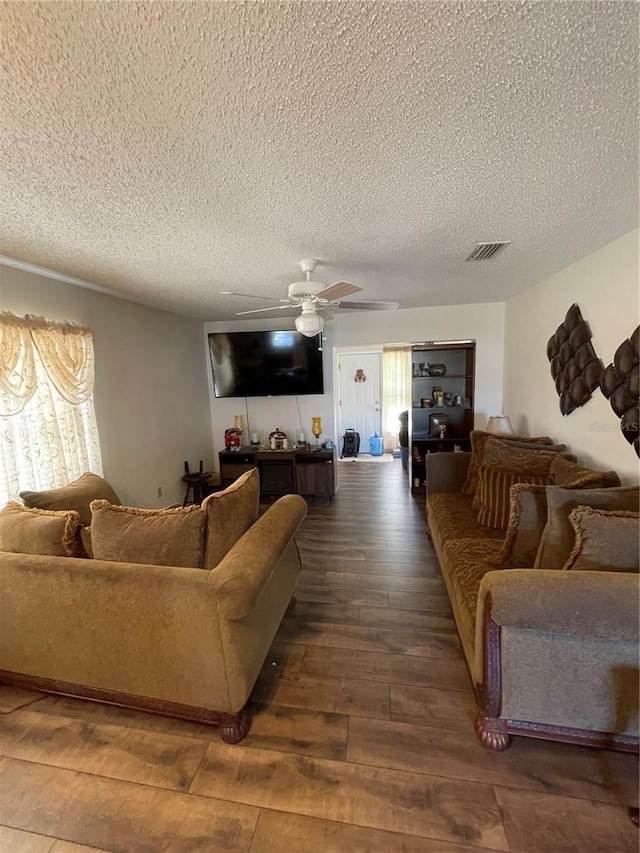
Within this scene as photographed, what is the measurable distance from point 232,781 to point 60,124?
2400 millimetres

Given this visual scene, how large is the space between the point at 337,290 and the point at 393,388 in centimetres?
506

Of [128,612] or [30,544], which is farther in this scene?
[30,544]

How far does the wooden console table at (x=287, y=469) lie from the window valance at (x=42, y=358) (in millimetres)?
1988

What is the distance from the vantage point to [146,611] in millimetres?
1493

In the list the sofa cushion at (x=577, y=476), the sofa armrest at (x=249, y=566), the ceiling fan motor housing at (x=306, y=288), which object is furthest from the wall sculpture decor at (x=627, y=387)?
the sofa armrest at (x=249, y=566)

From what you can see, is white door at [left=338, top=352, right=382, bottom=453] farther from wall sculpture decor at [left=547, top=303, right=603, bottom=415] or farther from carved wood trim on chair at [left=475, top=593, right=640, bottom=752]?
carved wood trim on chair at [left=475, top=593, right=640, bottom=752]

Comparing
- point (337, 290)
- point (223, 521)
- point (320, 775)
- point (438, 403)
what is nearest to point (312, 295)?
point (337, 290)

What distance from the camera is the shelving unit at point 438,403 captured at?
14.9ft

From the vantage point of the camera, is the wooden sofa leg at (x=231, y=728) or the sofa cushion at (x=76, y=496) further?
the sofa cushion at (x=76, y=496)

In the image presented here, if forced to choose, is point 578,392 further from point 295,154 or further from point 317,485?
point 317,485

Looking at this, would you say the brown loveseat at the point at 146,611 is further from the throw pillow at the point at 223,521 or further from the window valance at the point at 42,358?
the window valance at the point at 42,358

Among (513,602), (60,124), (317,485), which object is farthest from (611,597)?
(317,485)

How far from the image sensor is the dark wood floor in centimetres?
119

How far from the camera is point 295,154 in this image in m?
1.30
